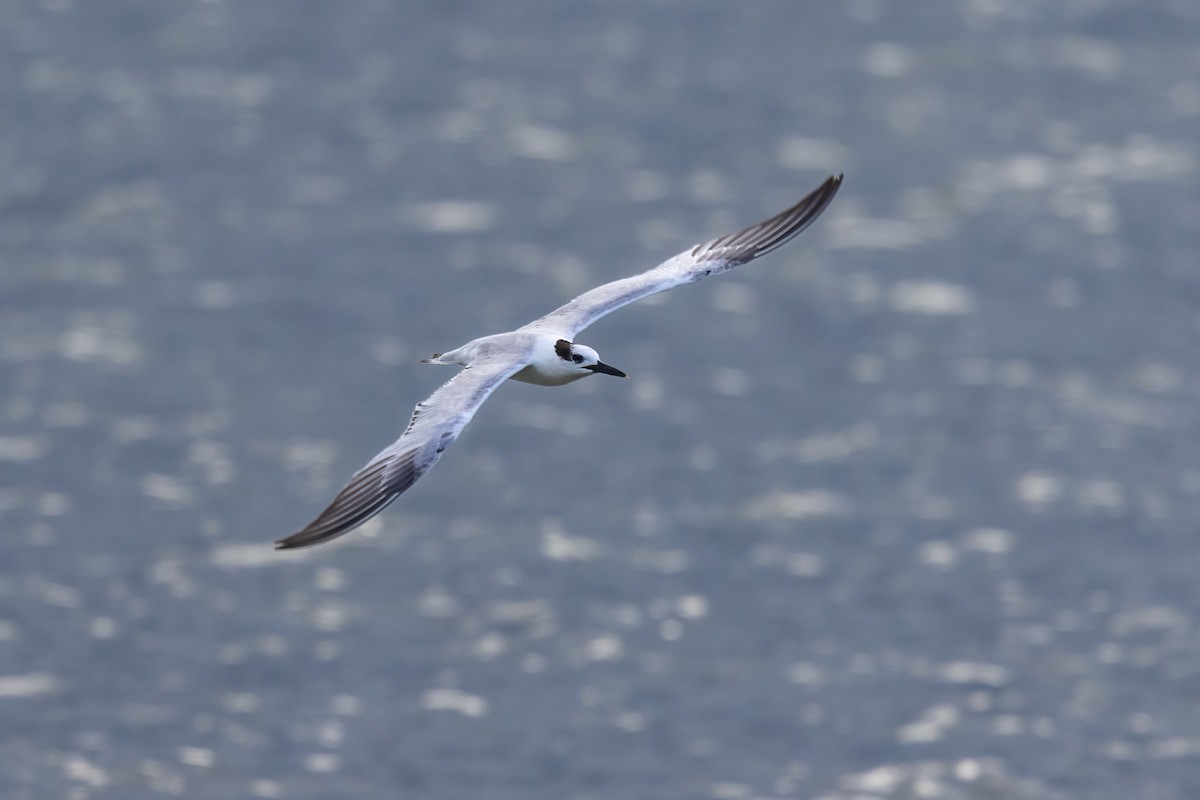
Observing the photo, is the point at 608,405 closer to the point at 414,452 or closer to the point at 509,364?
the point at 509,364

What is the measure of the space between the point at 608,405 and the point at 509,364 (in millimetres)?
13317

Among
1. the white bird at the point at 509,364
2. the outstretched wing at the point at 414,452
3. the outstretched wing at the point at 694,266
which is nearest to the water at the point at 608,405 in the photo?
the outstretched wing at the point at 694,266

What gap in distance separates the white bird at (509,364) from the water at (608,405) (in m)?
8.05

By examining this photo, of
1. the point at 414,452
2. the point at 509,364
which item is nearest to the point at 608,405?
the point at 509,364

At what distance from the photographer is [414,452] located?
602 inches

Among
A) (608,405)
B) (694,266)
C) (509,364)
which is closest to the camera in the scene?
(509,364)

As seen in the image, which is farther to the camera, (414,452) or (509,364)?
(509,364)

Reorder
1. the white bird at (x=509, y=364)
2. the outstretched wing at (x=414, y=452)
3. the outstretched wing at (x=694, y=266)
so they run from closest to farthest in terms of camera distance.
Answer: the outstretched wing at (x=414, y=452) < the white bird at (x=509, y=364) < the outstretched wing at (x=694, y=266)

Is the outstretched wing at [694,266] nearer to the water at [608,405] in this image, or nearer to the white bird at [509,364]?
the white bird at [509,364]

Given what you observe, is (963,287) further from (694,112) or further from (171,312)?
(171,312)

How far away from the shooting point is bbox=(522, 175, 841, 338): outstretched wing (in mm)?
17984

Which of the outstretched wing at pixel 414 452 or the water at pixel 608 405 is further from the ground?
the water at pixel 608 405

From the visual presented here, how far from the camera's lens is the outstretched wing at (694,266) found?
18.0 meters

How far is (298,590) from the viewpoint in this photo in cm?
2681
